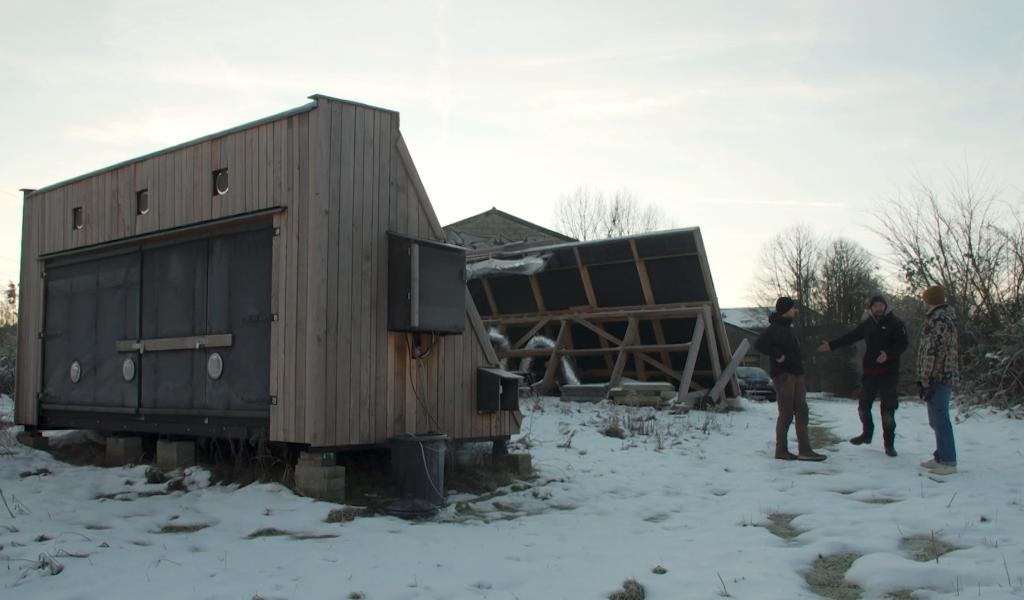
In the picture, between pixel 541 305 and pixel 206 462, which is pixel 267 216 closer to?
pixel 206 462

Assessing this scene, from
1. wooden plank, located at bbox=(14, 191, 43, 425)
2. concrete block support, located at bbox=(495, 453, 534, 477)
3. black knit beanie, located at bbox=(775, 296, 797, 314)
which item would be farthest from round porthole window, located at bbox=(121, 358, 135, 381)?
black knit beanie, located at bbox=(775, 296, 797, 314)

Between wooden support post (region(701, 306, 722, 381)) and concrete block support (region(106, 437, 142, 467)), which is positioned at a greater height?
wooden support post (region(701, 306, 722, 381))

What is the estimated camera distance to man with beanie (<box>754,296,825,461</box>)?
29.4ft

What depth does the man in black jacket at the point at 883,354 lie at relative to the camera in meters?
8.81

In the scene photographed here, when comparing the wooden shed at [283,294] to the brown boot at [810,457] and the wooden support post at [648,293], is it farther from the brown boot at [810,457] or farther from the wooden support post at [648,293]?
the wooden support post at [648,293]

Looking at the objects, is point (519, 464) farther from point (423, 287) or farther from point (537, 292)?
point (537, 292)

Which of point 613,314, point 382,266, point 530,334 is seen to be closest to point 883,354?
point 382,266

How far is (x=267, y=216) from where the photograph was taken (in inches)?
282

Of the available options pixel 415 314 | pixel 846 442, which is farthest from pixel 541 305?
pixel 415 314

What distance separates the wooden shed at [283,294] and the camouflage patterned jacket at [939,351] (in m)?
3.87

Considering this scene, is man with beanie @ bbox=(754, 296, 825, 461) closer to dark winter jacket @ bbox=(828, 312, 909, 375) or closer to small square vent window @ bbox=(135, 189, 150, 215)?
dark winter jacket @ bbox=(828, 312, 909, 375)

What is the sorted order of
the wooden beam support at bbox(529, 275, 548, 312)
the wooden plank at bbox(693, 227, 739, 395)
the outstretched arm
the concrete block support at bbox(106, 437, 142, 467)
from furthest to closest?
1. the wooden beam support at bbox(529, 275, 548, 312)
2. the wooden plank at bbox(693, 227, 739, 395)
3. the outstretched arm
4. the concrete block support at bbox(106, 437, 142, 467)

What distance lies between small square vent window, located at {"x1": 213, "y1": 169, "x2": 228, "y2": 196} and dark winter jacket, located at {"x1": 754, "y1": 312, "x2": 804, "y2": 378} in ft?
18.0

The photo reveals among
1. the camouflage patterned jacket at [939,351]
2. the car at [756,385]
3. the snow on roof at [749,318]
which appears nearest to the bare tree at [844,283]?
the snow on roof at [749,318]
